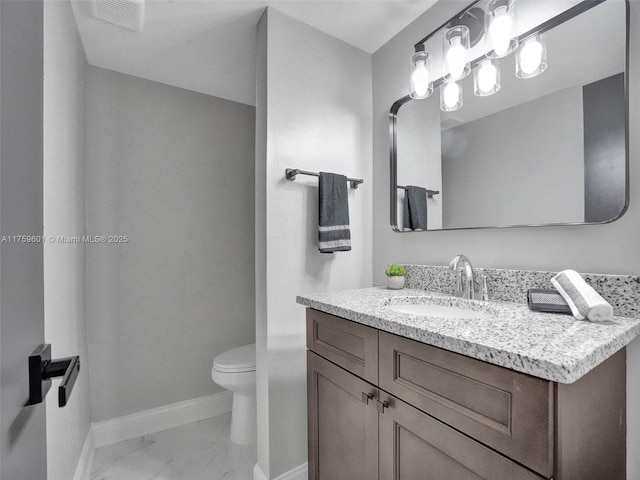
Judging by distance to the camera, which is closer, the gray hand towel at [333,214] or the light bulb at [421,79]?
the light bulb at [421,79]

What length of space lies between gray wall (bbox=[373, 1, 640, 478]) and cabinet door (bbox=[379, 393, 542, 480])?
570 millimetres

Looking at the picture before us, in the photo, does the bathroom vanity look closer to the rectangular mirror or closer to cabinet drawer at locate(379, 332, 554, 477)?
cabinet drawer at locate(379, 332, 554, 477)

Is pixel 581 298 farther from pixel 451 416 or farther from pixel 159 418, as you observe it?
pixel 159 418

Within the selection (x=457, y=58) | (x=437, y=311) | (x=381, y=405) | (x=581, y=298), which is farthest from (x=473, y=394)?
(x=457, y=58)

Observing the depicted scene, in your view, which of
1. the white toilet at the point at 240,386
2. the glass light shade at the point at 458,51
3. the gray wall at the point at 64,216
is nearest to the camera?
the gray wall at the point at 64,216

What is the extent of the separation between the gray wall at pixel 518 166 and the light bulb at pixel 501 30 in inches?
9.0

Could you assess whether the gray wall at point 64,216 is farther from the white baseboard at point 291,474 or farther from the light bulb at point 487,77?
the light bulb at point 487,77

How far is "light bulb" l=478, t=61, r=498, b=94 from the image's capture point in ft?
4.26

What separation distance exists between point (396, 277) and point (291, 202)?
0.64m

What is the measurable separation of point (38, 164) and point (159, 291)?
1779 millimetres

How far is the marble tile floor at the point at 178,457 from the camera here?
67.4 inches

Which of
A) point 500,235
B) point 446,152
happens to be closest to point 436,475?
point 500,235

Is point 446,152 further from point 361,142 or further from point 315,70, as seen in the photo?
point 315,70

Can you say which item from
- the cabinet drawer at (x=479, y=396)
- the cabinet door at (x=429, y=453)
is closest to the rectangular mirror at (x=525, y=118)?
the cabinet drawer at (x=479, y=396)
